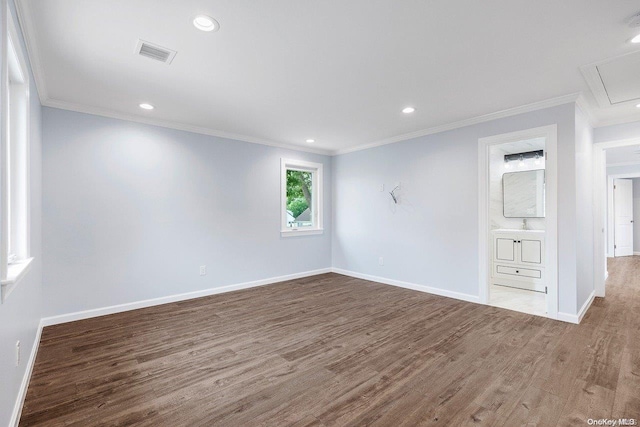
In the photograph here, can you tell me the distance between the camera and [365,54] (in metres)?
2.39

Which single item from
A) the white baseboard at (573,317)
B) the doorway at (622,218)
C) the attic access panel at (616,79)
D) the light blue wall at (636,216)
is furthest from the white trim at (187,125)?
the light blue wall at (636,216)

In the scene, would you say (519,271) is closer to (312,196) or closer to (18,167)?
(312,196)

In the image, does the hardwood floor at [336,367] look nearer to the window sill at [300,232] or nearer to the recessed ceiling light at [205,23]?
the window sill at [300,232]

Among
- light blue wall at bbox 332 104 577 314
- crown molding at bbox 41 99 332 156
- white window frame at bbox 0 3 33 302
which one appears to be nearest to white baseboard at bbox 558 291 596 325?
light blue wall at bbox 332 104 577 314

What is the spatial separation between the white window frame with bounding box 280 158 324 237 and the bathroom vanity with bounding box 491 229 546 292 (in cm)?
313

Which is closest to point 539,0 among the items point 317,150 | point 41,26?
point 41,26

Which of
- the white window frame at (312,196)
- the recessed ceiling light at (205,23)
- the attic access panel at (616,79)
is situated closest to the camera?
the recessed ceiling light at (205,23)

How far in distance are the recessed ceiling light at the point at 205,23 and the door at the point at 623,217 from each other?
10.6 m

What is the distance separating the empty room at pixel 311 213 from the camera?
191cm

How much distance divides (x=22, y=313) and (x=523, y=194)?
6.58 m

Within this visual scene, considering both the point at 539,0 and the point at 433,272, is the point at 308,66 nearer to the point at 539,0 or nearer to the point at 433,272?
the point at 539,0

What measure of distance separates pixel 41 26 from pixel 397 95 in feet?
9.69

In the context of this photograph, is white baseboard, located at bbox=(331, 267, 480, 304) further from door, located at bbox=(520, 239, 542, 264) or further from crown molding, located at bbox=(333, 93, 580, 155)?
crown molding, located at bbox=(333, 93, 580, 155)

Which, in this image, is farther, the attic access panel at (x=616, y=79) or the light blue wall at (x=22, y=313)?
the attic access panel at (x=616, y=79)
